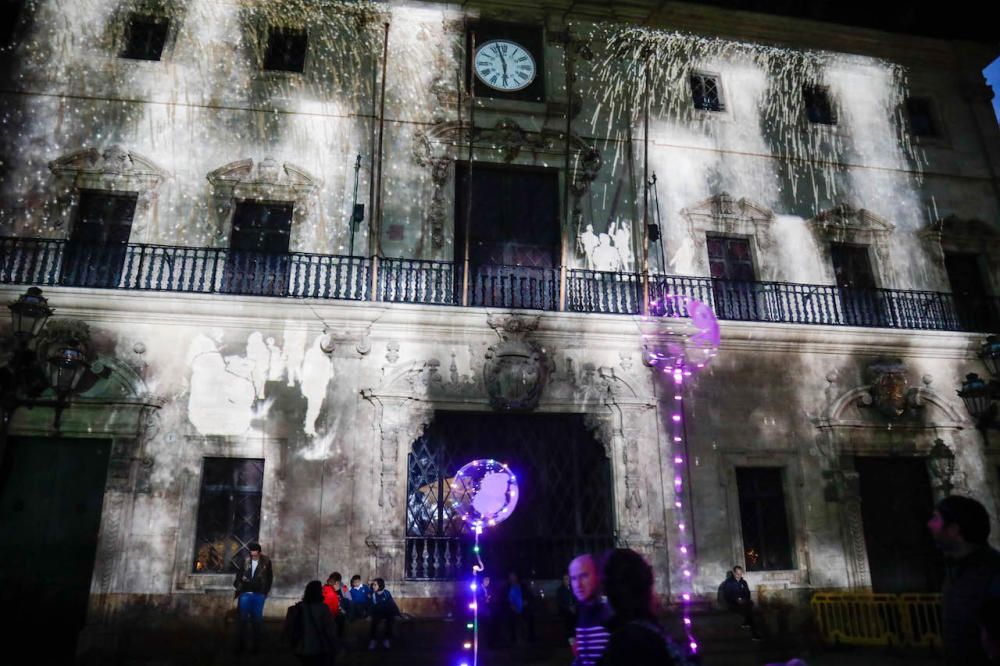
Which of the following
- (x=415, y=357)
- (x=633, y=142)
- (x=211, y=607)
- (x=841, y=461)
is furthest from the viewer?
(x=633, y=142)

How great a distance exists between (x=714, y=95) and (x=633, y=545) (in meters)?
10.3

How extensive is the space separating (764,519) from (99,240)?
13.2 meters

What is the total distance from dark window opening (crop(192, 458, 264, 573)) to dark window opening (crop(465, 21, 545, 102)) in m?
8.77

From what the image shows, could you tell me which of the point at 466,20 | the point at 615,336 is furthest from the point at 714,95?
the point at 615,336

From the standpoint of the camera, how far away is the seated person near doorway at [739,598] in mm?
10609

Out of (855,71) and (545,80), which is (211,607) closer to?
(545,80)

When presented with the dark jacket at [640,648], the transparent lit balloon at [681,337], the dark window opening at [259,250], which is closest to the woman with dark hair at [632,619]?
the dark jacket at [640,648]

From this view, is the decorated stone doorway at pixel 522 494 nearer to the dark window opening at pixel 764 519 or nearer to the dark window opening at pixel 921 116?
the dark window opening at pixel 764 519

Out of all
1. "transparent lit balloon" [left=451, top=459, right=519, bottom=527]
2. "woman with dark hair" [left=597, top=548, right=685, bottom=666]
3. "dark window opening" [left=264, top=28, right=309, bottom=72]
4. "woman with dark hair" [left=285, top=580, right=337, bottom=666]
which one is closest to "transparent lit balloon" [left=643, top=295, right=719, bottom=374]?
"transparent lit balloon" [left=451, top=459, right=519, bottom=527]

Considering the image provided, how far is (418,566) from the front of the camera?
1098cm

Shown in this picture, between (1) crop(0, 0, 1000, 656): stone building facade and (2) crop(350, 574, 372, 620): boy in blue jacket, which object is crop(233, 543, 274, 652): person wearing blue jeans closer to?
(1) crop(0, 0, 1000, 656): stone building facade

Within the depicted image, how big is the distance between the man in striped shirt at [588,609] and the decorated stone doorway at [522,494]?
7.41 meters

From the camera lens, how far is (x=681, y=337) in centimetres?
1254

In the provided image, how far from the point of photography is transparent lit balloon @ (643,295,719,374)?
12383 millimetres
